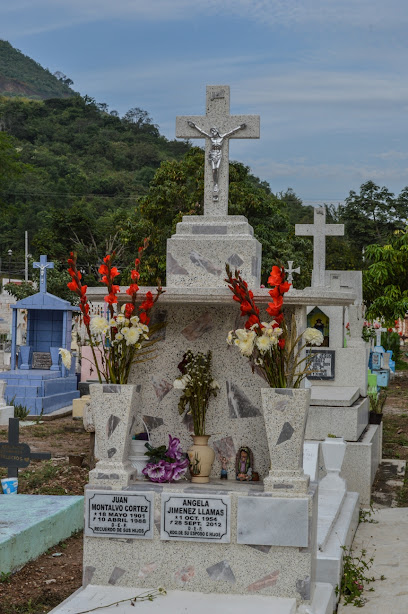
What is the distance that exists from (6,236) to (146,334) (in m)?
57.4

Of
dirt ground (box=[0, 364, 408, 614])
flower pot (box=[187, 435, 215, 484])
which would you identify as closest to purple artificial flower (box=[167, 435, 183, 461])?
flower pot (box=[187, 435, 215, 484])

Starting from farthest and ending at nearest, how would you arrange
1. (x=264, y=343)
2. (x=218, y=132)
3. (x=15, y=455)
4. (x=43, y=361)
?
(x=43, y=361) → (x=15, y=455) → (x=218, y=132) → (x=264, y=343)

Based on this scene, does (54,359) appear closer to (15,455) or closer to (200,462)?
(15,455)

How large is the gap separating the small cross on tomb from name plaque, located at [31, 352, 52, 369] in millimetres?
8742

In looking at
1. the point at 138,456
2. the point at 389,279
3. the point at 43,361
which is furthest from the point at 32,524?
the point at 389,279

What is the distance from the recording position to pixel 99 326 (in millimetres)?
5457

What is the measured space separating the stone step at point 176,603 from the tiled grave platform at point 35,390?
1086cm

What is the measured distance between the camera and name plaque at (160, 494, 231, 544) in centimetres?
522

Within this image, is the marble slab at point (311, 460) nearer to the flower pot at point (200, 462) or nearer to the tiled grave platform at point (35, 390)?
the flower pot at point (200, 462)

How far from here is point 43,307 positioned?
17.7 m

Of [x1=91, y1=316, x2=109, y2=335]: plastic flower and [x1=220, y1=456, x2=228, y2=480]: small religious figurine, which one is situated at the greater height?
[x1=91, y1=316, x2=109, y2=335]: plastic flower

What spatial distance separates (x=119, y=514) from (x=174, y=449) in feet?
2.06

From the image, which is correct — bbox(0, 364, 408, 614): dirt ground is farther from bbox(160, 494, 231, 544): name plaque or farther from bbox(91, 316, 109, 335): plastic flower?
bbox(91, 316, 109, 335): plastic flower

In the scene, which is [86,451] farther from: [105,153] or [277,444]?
[105,153]
